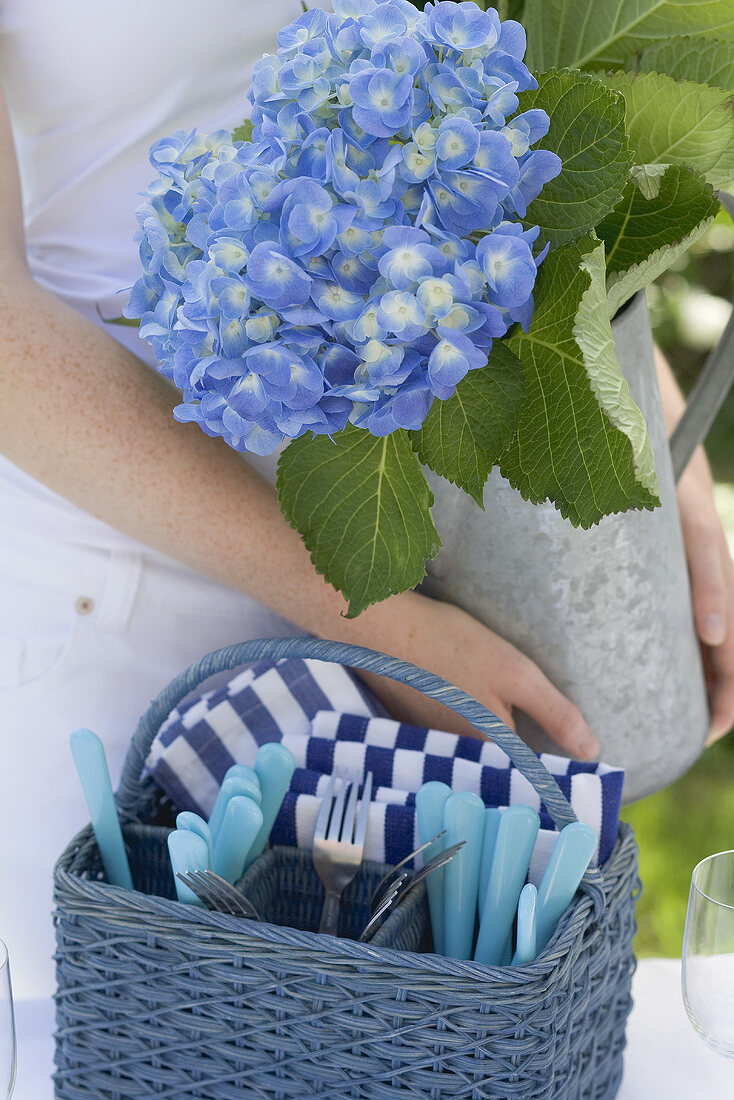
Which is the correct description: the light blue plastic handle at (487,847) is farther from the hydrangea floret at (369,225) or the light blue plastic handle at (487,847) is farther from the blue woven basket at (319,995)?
the hydrangea floret at (369,225)

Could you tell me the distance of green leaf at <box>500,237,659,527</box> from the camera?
0.34m

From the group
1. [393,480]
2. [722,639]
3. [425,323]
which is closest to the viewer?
[425,323]

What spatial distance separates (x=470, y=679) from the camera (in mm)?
551

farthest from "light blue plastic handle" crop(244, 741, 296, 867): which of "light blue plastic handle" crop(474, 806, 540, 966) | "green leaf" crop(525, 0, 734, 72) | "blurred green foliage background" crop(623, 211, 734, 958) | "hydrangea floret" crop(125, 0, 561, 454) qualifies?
"blurred green foliage background" crop(623, 211, 734, 958)

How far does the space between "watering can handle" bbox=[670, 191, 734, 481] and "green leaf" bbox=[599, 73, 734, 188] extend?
0.46ft

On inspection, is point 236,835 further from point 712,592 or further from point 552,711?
point 712,592

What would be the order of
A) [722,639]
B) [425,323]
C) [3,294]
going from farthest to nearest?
[722,639]
[3,294]
[425,323]

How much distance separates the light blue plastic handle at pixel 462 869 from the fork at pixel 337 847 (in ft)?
0.15

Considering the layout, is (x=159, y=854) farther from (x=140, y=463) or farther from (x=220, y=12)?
(x=220, y=12)

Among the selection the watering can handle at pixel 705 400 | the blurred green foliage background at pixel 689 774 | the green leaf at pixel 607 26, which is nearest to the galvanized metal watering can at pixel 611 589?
the watering can handle at pixel 705 400

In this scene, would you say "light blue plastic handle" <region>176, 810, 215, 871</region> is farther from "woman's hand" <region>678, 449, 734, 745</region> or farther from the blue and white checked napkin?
"woman's hand" <region>678, 449, 734, 745</region>

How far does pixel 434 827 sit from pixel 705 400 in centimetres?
27

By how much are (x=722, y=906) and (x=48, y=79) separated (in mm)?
551

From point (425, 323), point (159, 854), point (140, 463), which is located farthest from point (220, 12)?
point (159, 854)
